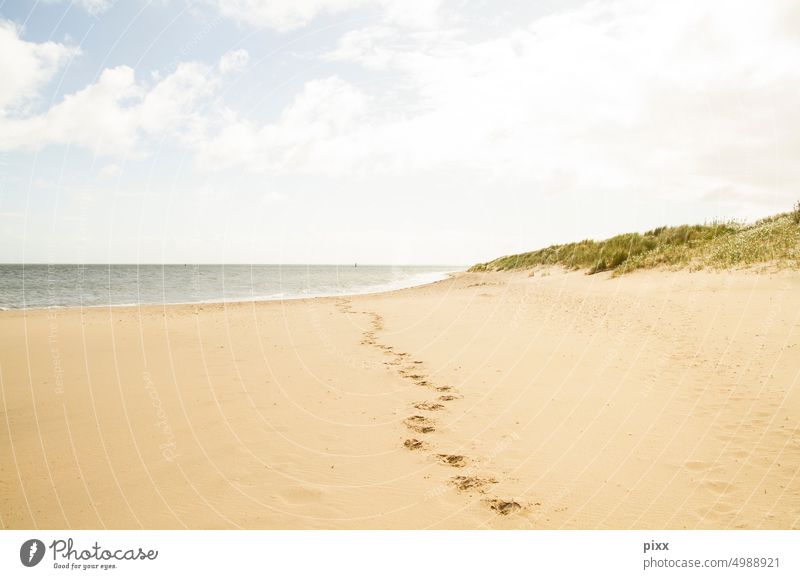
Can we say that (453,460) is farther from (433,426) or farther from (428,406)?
(428,406)

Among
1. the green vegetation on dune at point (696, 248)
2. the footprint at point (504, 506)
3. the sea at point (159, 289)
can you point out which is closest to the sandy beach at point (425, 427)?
the footprint at point (504, 506)

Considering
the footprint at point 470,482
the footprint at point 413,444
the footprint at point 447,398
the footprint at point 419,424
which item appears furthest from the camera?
the footprint at point 447,398

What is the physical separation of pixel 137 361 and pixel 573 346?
10.6 m

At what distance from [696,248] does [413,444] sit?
79.3 feet

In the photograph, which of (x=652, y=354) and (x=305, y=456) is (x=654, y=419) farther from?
(x=305, y=456)

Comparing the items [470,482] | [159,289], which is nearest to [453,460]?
[470,482]

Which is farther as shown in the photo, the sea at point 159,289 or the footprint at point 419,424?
the sea at point 159,289

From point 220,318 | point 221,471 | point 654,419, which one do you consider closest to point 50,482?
point 221,471

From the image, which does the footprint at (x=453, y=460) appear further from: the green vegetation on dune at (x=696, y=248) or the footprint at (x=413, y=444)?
the green vegetation on dune at (x=696, y=248)

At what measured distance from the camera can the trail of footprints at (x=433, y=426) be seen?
14.7 ft

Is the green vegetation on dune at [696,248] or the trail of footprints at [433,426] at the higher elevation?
the green vegetation on dune at [696,248]

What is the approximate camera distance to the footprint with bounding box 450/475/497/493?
15.5ft
